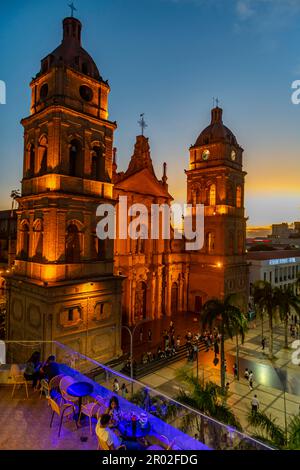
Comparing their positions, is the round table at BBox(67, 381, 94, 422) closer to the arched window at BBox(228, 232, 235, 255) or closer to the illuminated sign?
the arched window at BBox(228, 232, 235, 255)

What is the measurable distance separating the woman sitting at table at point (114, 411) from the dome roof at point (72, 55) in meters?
23.2

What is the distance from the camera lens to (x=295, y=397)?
72.0ft

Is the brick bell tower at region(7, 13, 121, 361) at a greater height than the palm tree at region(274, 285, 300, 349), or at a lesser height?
greater

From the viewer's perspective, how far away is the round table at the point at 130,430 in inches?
344

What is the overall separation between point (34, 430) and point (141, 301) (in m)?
27.4

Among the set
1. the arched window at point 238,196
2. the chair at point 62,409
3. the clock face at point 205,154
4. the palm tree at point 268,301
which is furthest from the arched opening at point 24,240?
the arched window at point 238,196

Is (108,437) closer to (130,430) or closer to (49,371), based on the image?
(130,430)

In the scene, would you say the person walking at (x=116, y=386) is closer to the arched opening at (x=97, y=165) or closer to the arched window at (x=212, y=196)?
the arched opening at (x=97, y=165)

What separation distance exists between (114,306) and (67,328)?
4424 millimetres

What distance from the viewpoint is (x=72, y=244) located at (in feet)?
77.9

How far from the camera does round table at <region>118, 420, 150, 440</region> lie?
344 inches

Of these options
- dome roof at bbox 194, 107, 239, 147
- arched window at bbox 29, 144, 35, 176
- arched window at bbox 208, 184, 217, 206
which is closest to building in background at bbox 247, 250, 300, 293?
arched window at bbox 208, 184, 217, 206
